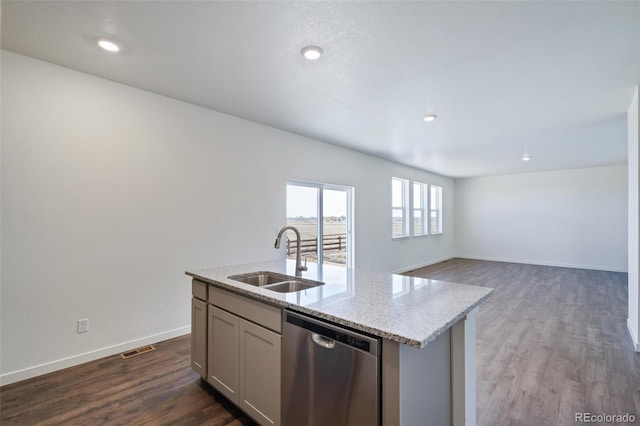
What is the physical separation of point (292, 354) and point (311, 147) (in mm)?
3640

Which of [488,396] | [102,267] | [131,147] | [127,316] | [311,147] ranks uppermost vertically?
[311,147]

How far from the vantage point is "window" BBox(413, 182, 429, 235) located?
768cm

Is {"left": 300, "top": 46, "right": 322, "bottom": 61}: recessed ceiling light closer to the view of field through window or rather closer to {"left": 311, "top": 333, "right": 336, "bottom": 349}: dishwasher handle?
{"left": 311, "top": 333, "right": 336, "bottom": 349}: dishwasher handle

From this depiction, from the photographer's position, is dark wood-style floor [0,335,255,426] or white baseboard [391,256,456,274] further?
white baseboard [391,256,456,274]

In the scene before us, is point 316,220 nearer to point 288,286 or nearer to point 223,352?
point 288,286

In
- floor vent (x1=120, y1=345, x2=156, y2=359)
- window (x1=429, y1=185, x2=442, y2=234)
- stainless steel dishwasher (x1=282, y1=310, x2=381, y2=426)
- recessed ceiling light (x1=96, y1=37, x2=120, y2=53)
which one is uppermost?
recessed ceiling light (x1=96, y1=37, x2=120, y2=53)

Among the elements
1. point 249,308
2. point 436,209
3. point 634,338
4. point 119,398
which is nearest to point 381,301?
point 249,308

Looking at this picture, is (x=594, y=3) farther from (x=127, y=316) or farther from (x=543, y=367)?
(x=127, y=316)

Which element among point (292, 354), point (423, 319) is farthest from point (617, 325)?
point (292, 354)

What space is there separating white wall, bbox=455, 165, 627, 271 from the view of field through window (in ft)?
18.7

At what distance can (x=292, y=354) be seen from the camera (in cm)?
155

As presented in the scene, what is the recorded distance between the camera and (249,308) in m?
1.82

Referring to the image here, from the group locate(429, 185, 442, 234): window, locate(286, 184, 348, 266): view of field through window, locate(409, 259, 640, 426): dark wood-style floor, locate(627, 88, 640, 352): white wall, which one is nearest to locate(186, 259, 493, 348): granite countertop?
locate(409, 259, 640, 426): dark wood-style floor

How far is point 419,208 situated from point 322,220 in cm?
384
